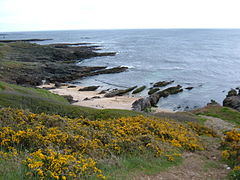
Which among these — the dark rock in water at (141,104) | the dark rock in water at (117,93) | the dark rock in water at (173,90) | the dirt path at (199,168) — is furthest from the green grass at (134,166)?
the dark rock in water at (173,90)

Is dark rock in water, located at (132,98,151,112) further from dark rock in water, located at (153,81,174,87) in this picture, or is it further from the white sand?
dark rock in water, located at (153,81,174,87)

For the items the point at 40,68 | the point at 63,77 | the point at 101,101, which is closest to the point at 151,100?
the point at 101,101

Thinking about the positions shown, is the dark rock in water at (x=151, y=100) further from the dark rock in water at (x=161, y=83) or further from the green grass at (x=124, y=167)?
the green grass at (x=124, y=167)

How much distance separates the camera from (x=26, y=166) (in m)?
7.13

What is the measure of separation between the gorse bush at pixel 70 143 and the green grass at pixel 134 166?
1.11ft

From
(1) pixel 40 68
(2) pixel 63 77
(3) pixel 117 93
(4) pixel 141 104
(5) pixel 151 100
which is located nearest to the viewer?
(4) pixel 141 104

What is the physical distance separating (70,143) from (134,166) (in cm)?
278

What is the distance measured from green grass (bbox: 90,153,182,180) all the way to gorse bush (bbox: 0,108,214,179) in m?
0.34

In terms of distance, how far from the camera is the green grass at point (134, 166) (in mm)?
8156

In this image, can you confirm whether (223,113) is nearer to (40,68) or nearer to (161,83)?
(161,83)

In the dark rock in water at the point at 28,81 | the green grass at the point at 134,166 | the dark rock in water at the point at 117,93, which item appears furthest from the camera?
the dark rock in water at the point at 28,81

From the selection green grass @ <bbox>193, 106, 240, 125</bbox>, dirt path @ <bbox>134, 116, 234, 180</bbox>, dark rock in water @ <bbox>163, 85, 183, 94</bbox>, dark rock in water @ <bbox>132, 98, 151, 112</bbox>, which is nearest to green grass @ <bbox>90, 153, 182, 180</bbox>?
dirt path @ <bbox>134, 116, 234, 180</bbox>

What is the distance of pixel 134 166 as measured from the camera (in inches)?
360

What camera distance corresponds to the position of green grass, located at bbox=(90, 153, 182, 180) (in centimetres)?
816
